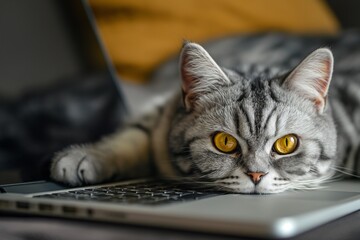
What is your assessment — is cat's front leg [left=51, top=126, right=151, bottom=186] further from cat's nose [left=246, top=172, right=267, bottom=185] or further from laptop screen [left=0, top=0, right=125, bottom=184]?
cat's nose [left=246, top=172, right=267, bottom=185]

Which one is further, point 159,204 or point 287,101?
point 287,101

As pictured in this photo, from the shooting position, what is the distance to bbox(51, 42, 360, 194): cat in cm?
95

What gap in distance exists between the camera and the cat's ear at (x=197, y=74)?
1014mm

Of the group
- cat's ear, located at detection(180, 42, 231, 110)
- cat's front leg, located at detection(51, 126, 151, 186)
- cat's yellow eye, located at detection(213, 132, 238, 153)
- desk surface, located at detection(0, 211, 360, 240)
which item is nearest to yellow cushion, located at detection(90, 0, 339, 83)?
cat's front leg, located at detection(51, 126, 151, 186)

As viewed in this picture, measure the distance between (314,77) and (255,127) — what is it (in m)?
0.18

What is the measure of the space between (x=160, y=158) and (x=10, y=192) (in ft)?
1.32

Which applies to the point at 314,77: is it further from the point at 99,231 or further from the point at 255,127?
the point at 99,231

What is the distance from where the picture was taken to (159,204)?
726 mm

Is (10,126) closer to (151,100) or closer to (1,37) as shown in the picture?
(1,37)

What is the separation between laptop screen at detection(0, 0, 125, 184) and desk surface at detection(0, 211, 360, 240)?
0.22m

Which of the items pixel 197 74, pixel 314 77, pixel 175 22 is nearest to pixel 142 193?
pixel 197 74

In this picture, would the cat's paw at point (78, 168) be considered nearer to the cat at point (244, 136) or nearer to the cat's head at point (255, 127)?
the cat at point (244, 136)

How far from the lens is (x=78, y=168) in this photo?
3.29 feet

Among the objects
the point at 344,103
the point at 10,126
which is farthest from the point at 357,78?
the point at 10,126
